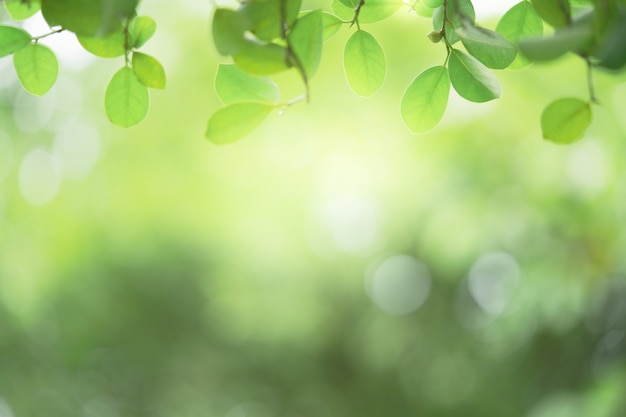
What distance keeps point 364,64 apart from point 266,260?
3408 millimetres

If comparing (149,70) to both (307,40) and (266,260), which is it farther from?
(266,260)

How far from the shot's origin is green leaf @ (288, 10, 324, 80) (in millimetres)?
303

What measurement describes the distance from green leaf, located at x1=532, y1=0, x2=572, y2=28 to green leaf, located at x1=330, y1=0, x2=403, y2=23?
11 centimetres

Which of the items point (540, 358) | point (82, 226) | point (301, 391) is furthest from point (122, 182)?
point (540, 358)

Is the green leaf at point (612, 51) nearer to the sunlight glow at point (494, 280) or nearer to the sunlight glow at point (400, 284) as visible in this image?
the sunlight glow at point (494, 280)

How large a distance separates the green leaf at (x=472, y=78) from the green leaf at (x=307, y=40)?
0.34 ft

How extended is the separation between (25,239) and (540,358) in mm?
2725

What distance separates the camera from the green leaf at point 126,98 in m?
0.38

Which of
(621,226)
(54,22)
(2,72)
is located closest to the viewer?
(54,22)

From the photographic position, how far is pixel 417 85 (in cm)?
39

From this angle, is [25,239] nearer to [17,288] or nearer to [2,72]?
[17,288]

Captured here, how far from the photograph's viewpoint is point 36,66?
1.28 feet

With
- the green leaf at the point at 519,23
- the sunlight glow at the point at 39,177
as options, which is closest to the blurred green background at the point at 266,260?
the sunlight glow at the point at 39,177

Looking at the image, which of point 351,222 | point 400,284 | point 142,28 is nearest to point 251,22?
point 142,28
